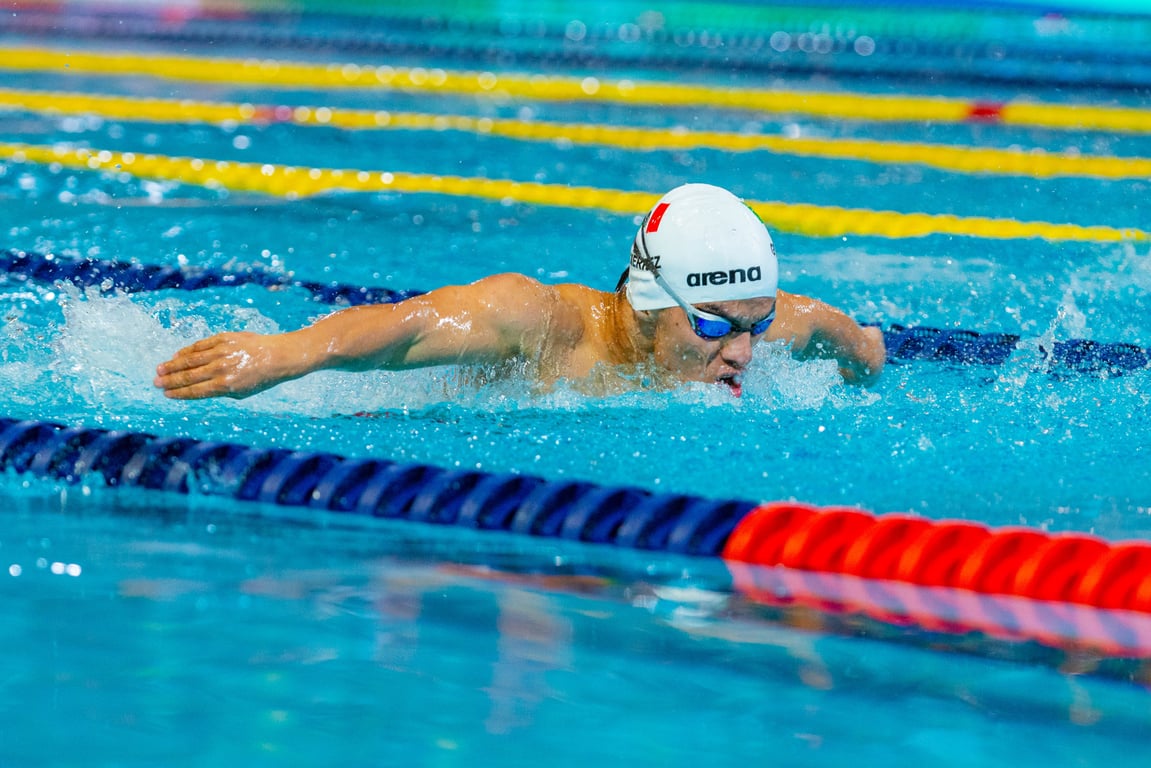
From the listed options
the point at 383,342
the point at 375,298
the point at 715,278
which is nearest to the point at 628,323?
the point at 715,278

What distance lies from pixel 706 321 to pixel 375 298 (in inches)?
66.0

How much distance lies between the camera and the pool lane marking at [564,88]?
8.38 metres

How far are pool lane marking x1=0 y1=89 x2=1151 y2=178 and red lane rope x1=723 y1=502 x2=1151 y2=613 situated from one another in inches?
170

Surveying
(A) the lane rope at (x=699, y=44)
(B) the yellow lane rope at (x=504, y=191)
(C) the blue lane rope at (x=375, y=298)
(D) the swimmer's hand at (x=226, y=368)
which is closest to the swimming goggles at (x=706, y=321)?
(D) the swimmer's hand at (x=226, y=368)

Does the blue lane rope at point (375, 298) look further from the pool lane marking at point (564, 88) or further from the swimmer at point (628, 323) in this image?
the pool lane marking at point (564, 88)

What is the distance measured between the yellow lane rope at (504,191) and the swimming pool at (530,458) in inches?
1.1

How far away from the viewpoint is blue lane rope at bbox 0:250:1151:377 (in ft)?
13.7

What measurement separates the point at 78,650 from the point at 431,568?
0.65m

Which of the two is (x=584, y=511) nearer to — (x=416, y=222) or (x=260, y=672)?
(x=260, y=672)

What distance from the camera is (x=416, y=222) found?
5.83m

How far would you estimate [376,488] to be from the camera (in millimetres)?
3148

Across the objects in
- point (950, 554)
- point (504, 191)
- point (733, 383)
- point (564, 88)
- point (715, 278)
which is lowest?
point (950, 554)

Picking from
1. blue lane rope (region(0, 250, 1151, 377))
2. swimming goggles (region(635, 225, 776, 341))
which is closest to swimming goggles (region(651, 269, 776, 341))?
swimming goggles (region(635, 225, 776, 341))

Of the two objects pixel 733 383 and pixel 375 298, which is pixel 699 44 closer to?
pixel 375 298
